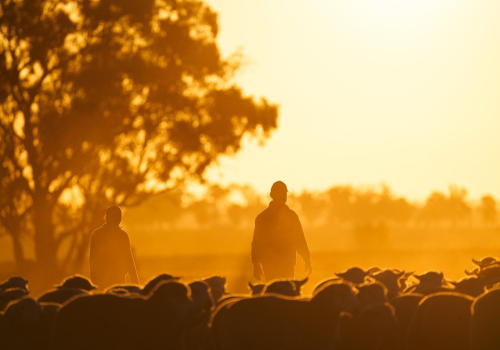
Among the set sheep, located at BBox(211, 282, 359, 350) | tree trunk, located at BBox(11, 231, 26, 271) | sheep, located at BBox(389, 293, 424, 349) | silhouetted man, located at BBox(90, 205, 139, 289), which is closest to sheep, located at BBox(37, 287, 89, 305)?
silhouetted man, located at BBox(90, 205, 139, 289)

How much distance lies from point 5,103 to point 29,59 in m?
1.47

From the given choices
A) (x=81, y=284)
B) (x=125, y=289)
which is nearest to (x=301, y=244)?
(x=125, y=289)

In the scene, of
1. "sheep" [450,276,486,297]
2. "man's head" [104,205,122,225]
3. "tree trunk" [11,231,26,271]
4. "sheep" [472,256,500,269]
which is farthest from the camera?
"tree trunk" [11,231,26,271]

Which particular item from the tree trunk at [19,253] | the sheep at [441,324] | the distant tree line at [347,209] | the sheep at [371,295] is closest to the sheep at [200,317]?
the sheep at [371,295]

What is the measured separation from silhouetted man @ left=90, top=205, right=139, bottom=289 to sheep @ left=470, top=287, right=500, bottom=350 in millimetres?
5141

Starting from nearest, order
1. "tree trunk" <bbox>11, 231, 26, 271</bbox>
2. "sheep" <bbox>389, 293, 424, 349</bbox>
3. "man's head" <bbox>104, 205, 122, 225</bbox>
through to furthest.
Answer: "sheep" <bbox>389, 293, 424, 349</bbox> < "man's head" <bbox>104, 205, 122, 225</bbox> < "tree trunk" <bbox>11, 231, 26, 271</bbox>

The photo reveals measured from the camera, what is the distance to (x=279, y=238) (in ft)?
43.8

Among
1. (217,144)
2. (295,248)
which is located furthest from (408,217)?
(295,248)

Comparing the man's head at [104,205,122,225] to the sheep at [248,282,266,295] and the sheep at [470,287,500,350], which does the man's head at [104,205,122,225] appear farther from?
the sheep at [470,287,500,350]

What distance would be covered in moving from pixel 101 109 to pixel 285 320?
761 inches

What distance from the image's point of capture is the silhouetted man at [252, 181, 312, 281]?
13.3 meters

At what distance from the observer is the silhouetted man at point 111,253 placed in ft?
43.2

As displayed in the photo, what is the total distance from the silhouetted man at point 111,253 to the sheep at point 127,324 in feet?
10.1

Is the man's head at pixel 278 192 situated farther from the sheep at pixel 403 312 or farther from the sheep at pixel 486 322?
the sheep at pixel 486 322
